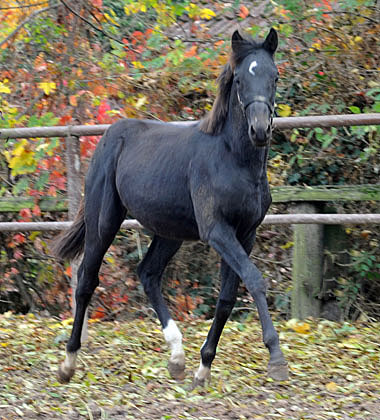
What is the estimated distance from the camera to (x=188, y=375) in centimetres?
463

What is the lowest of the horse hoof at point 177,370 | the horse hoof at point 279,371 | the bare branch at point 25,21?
the horse hoof at point 177,370

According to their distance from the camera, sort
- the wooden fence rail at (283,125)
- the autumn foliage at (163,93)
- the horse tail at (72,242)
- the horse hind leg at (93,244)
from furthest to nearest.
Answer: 1. the autumn foliage at (163,93)
2. the wooden fence rail at (283,125)
3. the horse tail at (72,242)
4. the horse hind leg at (93,244)

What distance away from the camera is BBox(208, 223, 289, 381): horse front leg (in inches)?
143

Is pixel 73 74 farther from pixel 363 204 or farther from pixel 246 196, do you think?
pixel 246 196

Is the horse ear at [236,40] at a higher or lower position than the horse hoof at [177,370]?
higher

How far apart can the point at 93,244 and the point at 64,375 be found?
87cm

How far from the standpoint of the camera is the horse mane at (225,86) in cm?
398

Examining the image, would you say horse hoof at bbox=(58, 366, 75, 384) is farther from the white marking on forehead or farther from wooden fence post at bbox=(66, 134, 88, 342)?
the white marking on forehead

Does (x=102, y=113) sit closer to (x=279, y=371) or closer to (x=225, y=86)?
(x=225, y=86)

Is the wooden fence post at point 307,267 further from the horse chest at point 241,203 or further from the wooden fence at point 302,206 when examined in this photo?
the horse chest at point 241,203

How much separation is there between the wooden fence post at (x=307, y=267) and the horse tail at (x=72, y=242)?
1.84 m

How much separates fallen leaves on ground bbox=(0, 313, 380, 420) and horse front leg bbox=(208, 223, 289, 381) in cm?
22

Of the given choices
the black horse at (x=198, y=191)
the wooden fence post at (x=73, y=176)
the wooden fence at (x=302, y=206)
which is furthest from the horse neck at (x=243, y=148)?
the wooden fence post at (x=73, y=176)

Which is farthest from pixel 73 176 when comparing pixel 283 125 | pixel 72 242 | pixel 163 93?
pixel 283 125
